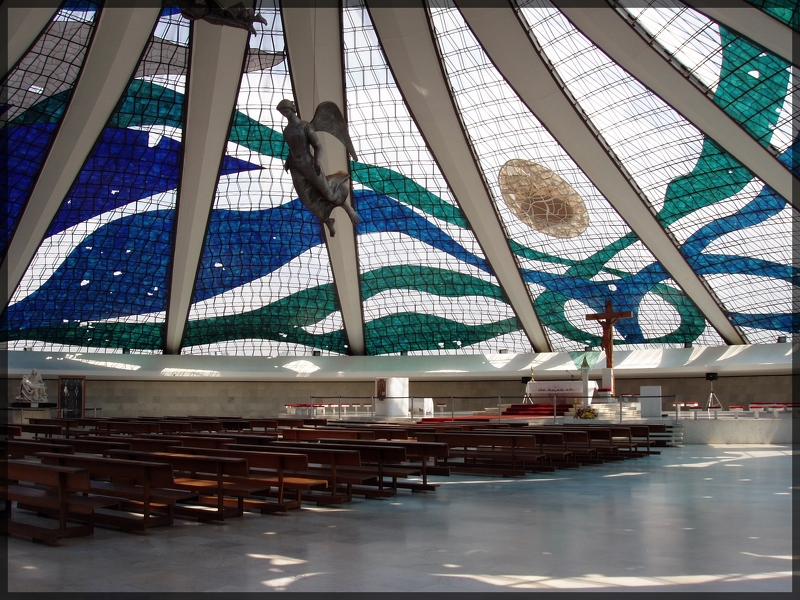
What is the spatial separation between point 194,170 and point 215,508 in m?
22.8

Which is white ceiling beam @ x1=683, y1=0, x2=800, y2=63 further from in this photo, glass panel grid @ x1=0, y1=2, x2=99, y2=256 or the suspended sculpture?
glass panel grid @ x1=0, y1=2, x2=99, y2=256

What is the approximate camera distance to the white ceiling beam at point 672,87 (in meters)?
22.8

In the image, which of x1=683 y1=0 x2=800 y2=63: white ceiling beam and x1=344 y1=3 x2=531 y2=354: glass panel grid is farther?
x1=344 y1=3 x2=531 y2=354: glass panel grid

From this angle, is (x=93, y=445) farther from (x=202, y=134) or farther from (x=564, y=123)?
(x=564, y=123)

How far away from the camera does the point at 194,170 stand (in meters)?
30.5

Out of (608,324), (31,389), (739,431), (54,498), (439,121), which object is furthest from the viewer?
(608,324)

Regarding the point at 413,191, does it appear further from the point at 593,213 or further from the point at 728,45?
the point at 728,45

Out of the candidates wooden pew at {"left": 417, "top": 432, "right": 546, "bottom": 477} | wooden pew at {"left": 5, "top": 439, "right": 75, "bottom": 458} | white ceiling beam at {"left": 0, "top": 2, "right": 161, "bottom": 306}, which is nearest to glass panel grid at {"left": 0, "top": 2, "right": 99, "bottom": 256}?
white ceiling beam at {"left": 0, "top": 2, "right": 161, "bottom": 306}

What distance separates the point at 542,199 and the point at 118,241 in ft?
59.8

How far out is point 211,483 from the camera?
32.1 ft

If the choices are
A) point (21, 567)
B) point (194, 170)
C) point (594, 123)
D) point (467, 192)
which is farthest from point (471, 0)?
point (21, 567)

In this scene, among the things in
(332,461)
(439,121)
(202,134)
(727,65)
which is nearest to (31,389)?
(202,134)

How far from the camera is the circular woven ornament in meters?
30.3

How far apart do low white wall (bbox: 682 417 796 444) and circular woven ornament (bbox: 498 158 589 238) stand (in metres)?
10.1
